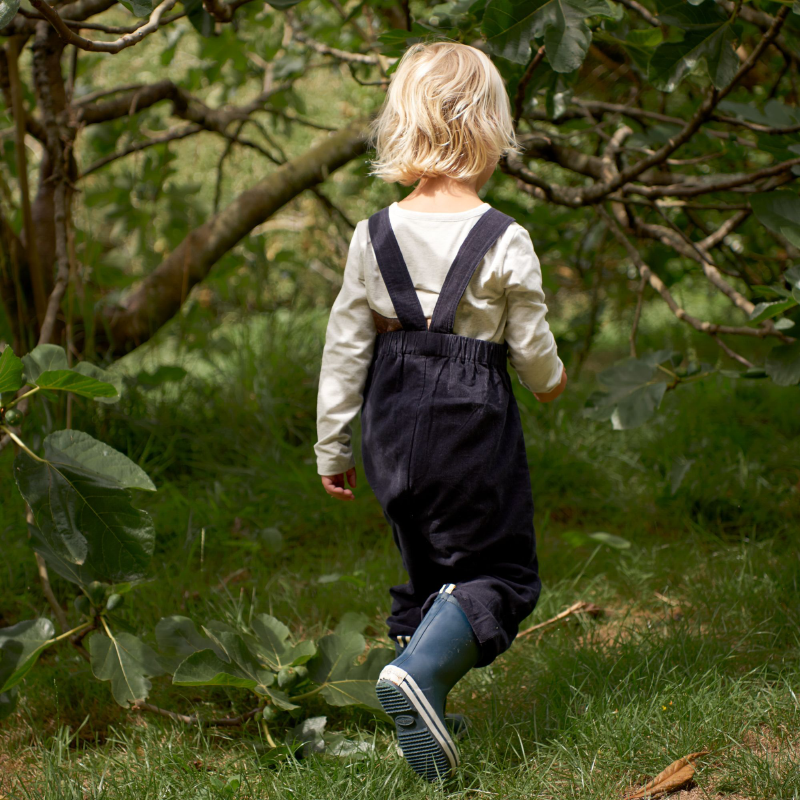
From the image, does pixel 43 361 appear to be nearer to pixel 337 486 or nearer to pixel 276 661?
pixel 337 486

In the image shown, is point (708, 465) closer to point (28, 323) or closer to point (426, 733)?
point (426, 733)

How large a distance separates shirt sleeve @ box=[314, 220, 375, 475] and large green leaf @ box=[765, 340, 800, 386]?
2.89 feet

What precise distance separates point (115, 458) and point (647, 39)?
1.56 m

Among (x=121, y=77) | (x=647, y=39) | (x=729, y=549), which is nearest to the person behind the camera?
(x=647, y=39)

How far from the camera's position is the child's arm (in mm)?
1328

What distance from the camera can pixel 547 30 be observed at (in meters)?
1.45

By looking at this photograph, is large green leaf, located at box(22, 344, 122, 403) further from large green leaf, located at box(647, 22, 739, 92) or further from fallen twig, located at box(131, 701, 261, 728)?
large green leaf, located at box(647, 22, 739, 92)

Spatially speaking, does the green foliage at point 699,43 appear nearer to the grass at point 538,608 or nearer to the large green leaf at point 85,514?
the grass at point 538,608

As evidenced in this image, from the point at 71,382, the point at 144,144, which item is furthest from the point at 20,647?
the point at 144,144

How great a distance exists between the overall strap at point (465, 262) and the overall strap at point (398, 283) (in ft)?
0.13

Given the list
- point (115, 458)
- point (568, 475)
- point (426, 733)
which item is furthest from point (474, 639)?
point (568, 475)

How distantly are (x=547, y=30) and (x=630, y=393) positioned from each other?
2.83 feet

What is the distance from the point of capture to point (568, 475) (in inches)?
104

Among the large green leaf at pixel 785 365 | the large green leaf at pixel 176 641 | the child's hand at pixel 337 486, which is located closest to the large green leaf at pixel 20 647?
the large green leaf at pixel 176 641
